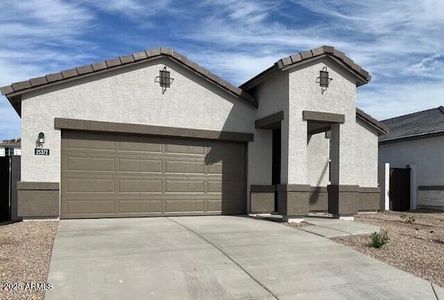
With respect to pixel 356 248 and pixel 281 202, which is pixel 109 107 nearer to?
pixel 281 202

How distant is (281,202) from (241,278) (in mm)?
5864

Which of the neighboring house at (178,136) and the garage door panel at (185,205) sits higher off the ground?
the neighboring house at (178,136)

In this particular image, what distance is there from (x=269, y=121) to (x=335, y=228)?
391 centimetres

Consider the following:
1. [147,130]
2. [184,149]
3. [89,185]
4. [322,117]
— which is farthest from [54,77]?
[322,117]

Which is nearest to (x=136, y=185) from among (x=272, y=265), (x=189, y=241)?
(x=189, y=241)

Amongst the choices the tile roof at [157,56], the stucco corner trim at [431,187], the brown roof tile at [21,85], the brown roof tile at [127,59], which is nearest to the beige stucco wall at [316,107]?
the tile roof at [157,56]

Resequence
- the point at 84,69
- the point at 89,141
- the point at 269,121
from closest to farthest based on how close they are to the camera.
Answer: the point at 84,69 → the point at 89,141 → the point at 269,121

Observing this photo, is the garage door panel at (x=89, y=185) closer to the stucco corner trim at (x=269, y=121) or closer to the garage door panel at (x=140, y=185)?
the garage door panel at (x=140, y=185)

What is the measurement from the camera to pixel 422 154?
20781 mm

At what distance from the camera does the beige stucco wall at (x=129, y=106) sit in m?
12.2

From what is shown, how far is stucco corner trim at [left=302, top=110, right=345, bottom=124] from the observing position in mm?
12861

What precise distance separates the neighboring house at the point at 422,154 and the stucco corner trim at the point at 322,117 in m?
8.45

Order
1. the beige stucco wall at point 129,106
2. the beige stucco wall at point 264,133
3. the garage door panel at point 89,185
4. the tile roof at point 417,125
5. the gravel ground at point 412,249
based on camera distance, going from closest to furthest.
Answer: the gravel ground at point 412,249
the beige stucco wall at point 129,106
the garage door panel at point 89,185
the beige stucco wall at point 264,133
the tile roof at point 417,125

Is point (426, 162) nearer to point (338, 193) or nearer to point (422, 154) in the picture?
point (422, 154)
